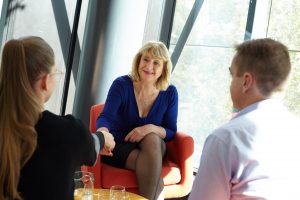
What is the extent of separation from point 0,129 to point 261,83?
37.3 inches

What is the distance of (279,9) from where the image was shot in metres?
3.49

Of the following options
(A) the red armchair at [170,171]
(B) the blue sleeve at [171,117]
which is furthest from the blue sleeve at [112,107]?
(B) the blue sleeve at [171,117]

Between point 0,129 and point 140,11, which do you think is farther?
point 140,11

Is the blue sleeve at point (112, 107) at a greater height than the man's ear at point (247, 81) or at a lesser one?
lesser

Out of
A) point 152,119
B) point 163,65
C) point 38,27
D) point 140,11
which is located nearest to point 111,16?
point 140,11

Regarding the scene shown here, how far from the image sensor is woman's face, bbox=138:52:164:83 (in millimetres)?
3135

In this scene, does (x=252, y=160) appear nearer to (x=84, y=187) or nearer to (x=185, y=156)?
(x=84, y=187)

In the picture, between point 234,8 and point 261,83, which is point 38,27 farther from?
point 261,83

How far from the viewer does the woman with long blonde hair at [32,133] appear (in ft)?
4.20

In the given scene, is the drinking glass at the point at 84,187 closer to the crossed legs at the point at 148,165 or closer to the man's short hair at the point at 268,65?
the man's short hair at the point at 268,65

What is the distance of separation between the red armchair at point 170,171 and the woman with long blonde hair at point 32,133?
1400 mm

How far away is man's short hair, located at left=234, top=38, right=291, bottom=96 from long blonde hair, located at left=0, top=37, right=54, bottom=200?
74 cm

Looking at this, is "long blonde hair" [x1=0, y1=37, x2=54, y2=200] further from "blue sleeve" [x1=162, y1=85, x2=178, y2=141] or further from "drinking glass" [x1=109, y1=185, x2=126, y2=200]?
"blue sleeve" [x1=162, y1=85, x2=178, y2=141]

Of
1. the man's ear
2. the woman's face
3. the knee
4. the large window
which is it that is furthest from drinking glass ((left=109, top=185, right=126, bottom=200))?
the large window
